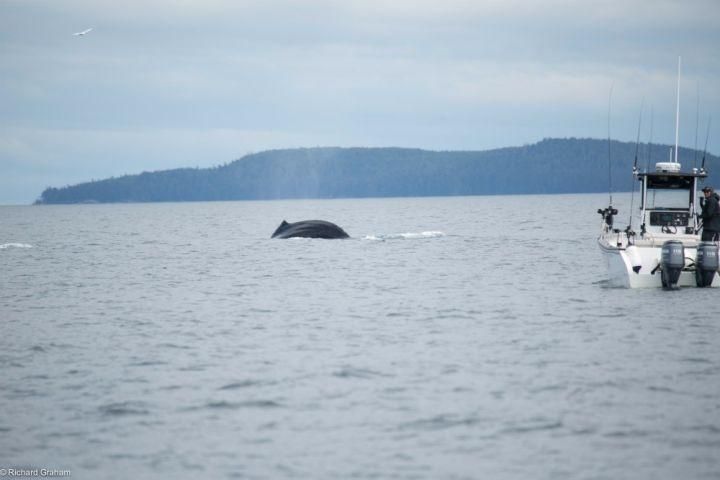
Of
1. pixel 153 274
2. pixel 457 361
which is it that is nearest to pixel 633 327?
pixel 457 361

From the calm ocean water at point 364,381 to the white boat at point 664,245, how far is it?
1.91 feet

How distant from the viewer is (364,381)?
16.4 m

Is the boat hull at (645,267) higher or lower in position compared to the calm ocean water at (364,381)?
higher

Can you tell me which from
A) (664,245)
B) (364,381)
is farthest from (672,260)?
(364,381)

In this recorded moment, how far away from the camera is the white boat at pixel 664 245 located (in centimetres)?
2656

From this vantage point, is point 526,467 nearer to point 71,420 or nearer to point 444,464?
point 444,464

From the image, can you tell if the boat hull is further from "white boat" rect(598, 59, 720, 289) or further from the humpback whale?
the humpback whale

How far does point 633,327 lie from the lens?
21.5m

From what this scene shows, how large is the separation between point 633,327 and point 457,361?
5.49m

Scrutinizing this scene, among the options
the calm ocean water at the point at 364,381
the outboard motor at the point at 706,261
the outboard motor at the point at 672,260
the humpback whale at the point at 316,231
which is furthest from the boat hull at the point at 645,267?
the humpback whale at the point at 316,231

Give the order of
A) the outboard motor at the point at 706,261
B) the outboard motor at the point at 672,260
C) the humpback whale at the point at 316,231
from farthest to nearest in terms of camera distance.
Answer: the humpback whale at the point at 316,231 → the outboard motor at the point at 706,261 → the outboard motor at the point at 672,260

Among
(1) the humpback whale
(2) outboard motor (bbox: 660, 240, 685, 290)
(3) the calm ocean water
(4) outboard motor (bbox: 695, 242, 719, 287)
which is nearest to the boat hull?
(4) outboard motor (bbox: 695, 242, 719, 287)

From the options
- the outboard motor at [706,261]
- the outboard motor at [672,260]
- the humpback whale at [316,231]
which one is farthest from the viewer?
the humpback whale at [316,231]

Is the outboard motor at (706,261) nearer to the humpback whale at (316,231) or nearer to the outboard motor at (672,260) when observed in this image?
the outboard motor at (672,260)
